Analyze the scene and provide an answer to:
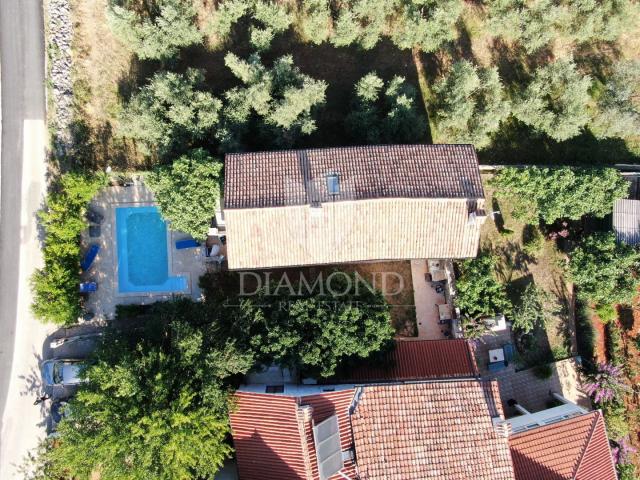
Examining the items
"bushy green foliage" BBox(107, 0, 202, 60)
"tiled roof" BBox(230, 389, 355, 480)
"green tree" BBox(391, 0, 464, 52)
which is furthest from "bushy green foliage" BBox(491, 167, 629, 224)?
"bushy green foliage" BBox(107, 0, 202, 60)

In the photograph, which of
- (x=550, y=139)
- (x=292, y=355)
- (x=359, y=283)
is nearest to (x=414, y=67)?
(x=550, y=139)

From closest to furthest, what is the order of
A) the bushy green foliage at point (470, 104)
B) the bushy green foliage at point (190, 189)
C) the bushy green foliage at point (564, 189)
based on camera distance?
the bushy green foliage at point (190, 189) → the bushy green foliage at point (470, 104) → the bushy green foliage at point (564, 189)

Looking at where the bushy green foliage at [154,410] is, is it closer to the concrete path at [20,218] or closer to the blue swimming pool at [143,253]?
the blue swimming pool at [143,253]

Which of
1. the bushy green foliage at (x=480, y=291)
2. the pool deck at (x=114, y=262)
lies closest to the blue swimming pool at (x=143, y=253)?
the pool deck at (x=114, y=262)

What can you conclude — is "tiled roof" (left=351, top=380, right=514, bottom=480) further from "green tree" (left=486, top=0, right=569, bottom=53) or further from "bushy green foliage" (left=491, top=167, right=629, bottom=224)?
"green tree" (left=486, top=0, right=569, bottom=53)

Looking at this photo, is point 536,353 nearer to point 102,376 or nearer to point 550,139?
point 550,139

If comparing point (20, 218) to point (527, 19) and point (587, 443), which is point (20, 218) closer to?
point (527, 19)
